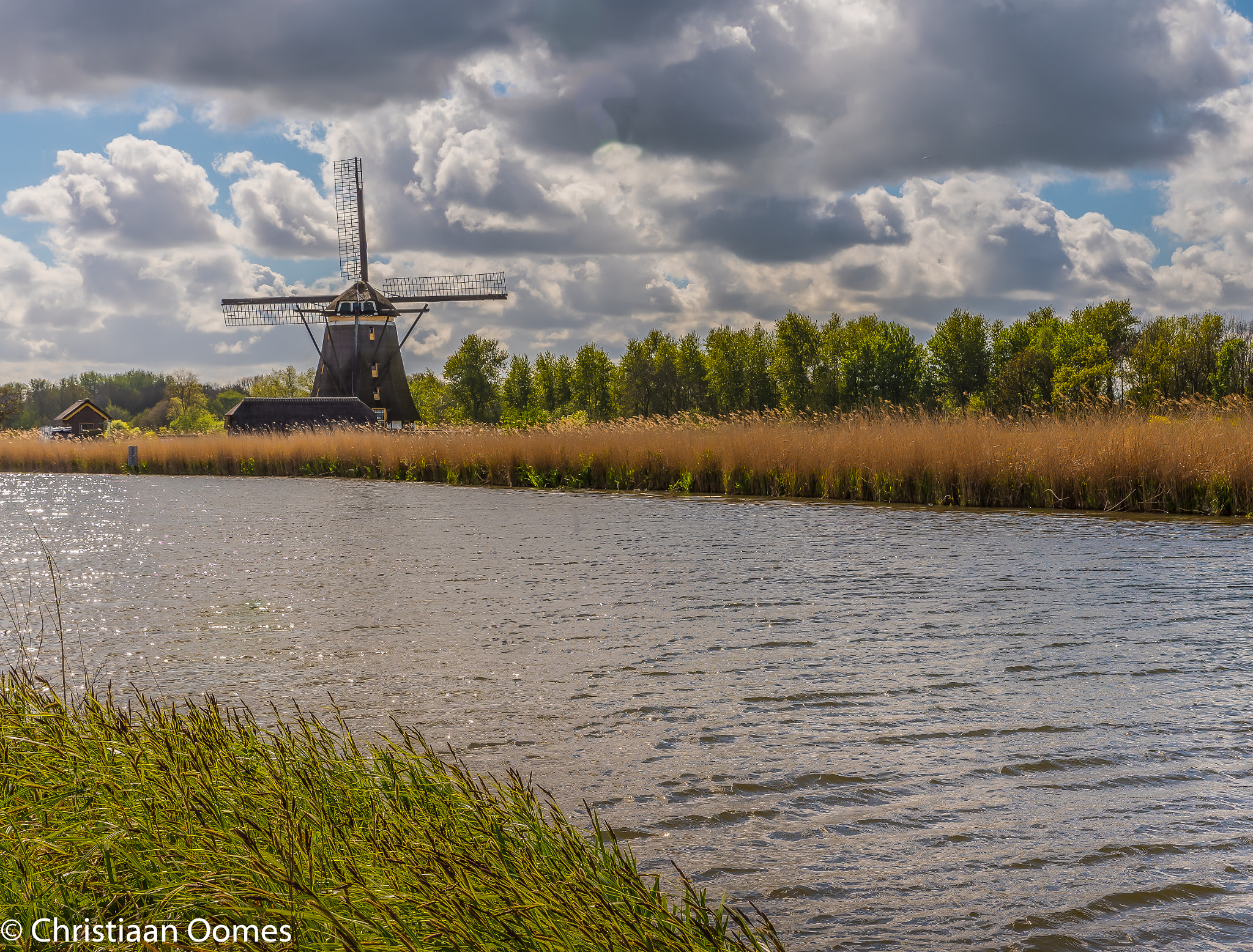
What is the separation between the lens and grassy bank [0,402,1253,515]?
13.4 meters

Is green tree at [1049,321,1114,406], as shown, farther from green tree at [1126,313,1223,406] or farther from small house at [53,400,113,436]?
small house at [53,400,113,436]

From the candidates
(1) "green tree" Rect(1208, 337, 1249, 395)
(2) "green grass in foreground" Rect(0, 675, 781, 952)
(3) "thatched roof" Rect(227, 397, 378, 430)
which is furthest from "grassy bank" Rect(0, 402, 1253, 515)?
(1) "green tree" Rect(1208, 337, 1249, 395)

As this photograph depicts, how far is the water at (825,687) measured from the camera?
108 inches

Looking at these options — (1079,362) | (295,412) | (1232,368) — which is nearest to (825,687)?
(295,412)

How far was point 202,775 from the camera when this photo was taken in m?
2.81

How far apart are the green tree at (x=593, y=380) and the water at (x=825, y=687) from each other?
221 feet

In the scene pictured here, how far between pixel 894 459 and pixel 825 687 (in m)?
11.8

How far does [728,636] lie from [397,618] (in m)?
2.48

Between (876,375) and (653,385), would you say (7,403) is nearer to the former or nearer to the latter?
(653,385)

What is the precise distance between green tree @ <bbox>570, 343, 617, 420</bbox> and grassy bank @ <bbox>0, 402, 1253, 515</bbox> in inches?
2026

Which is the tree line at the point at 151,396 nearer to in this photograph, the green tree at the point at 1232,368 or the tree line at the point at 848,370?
the tree line at the point at 848,370

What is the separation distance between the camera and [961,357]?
70500mm

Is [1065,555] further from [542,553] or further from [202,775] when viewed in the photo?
[202,775]

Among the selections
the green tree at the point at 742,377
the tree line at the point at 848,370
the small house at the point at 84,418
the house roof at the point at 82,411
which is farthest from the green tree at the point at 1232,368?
the house roof at the point at 82,411
